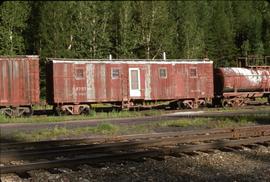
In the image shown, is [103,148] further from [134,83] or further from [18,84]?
[134,83]

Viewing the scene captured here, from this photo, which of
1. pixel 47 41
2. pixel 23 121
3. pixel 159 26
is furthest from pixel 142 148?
pixel 159 26

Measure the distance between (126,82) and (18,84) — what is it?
6.13m

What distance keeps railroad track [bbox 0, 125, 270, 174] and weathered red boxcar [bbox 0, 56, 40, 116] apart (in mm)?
12717

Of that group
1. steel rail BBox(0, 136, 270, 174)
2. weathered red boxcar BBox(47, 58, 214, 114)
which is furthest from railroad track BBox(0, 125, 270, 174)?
weathered red boxcar BBox(47, 58, 214, 114)

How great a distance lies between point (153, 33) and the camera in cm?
4222

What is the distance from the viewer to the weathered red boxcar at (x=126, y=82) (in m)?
27.2

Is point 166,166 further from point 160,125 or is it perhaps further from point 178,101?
point 178,101

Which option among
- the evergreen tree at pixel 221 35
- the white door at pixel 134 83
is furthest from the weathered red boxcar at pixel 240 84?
the white door at pixel 134 83

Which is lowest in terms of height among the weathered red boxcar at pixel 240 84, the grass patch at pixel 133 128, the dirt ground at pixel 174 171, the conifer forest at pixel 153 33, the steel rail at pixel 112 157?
the dirt ground at pixel 174 171

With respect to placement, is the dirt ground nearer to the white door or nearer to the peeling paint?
the peeling paint

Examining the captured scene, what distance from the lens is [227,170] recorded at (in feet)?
33.8

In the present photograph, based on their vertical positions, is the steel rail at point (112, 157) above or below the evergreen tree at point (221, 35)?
below

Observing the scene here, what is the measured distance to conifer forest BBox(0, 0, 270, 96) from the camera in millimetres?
18547

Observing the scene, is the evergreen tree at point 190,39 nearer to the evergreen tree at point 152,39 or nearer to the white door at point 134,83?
the evergreen tree at point 152,39
